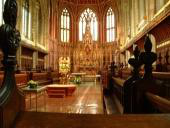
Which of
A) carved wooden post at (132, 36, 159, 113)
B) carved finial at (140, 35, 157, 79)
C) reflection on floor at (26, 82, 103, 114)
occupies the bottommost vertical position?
reflection on floor at (26, 82, 103, 114)

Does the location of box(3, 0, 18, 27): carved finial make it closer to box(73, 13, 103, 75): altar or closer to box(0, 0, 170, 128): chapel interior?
box(0, 0, 170, 128): chapel interior

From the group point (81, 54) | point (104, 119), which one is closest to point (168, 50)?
point (104, 119)

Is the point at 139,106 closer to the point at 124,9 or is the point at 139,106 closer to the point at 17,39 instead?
the point at 17,39

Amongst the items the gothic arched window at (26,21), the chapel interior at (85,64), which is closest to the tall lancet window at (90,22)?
the chapel interior at (85,64)

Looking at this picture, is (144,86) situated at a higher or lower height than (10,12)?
lower

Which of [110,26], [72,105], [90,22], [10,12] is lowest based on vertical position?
[72,105]

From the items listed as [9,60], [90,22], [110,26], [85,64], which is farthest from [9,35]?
[90,22]

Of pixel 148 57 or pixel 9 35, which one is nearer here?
pixel 9 35

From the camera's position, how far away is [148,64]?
2045 millimetres

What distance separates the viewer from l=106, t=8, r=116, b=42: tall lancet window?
2666 centimetres

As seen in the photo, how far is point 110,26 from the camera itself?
27031 mm

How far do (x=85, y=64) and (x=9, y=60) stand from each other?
76.4ft

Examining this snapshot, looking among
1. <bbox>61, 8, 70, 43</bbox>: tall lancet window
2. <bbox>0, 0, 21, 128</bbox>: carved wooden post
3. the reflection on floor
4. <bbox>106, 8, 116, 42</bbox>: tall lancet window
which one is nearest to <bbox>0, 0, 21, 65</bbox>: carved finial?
<bbox>0, 0, 21, 128</bbox>: carved wooden post

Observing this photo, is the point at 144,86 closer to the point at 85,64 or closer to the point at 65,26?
the point at 85,64
